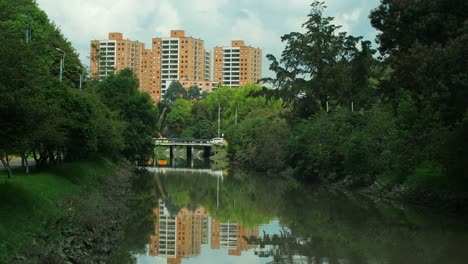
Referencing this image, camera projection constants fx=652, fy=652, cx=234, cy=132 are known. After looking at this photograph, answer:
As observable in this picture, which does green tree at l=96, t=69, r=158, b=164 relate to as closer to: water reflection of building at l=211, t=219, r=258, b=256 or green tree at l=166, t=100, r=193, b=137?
water reflection of building at l=211, t=219, r=258, b=256

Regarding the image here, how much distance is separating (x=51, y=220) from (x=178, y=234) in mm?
9901

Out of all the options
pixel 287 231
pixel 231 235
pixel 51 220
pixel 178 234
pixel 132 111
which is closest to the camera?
pixel 51 220

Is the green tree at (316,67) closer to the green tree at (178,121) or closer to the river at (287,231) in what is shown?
the river at (287,231)

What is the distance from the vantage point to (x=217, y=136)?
436ft

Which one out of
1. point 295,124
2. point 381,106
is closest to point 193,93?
point 295,124

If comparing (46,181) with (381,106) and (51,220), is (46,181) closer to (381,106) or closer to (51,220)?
(51,220)

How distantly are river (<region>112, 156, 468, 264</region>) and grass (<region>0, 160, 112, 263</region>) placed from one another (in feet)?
9.44

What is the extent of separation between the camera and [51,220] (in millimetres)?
18438

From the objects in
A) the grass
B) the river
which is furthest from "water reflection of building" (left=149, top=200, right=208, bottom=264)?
the grass

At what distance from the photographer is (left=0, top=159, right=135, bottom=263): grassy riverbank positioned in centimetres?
1500

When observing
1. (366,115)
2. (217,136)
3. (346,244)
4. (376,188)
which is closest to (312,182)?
(366,115)

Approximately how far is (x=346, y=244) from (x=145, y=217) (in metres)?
11.9

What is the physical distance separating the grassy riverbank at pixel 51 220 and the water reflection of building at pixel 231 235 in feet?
13.7

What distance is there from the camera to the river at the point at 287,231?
22.2 meters
